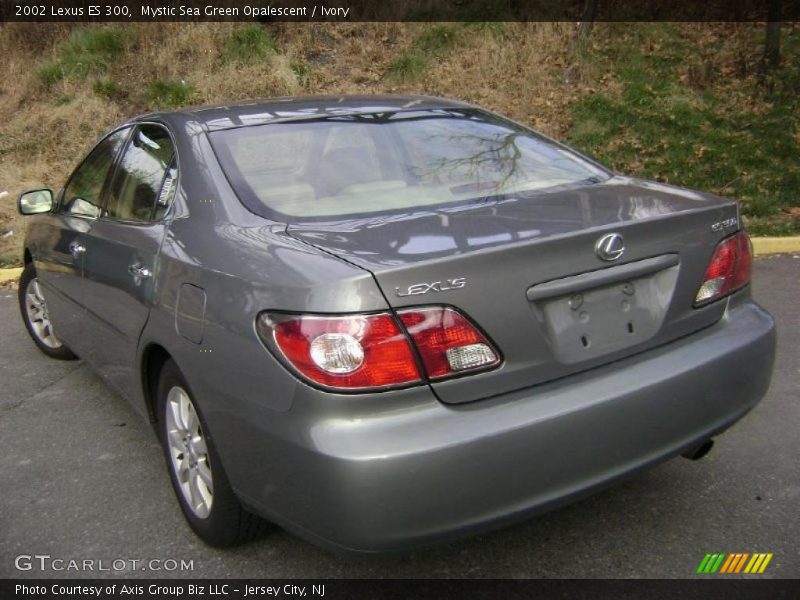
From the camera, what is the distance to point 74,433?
4.14m

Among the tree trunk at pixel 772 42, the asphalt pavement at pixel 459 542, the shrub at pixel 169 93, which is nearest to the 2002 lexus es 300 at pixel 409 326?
the asphalt pavement at pixel 459 542

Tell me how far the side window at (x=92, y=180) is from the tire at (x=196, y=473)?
1265 mm

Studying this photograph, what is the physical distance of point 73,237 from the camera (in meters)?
4.01

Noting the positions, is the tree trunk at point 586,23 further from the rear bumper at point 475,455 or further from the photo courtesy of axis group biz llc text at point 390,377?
the rear bumper at point 475,455

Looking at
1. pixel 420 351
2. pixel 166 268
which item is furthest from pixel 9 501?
pixel 420 351

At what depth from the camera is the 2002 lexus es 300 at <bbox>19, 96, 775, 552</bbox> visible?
Result: 2.17 meters

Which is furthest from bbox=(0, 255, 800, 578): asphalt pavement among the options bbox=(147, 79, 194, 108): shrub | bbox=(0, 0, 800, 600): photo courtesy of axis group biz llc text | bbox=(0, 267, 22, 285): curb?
bbox=(147, 79, 194, 108): shrub

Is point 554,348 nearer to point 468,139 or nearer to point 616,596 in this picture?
point 616,596

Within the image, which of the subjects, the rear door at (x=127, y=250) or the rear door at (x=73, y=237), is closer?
the rear door at (x=127, y=250)

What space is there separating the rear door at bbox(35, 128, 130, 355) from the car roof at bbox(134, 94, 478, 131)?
17.2 inches

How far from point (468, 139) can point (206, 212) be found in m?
1.14

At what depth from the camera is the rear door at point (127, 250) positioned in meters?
3.13

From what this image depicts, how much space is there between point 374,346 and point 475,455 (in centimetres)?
39

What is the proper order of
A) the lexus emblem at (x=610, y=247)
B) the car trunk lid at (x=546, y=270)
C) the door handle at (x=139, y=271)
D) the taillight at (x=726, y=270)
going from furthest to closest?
the door handle at (x=139, y=271) < the taillight at (x=726, y=270) < the lexus emblem at (x=610, y=247) < the car trunk lid at (x=546, y=270)
